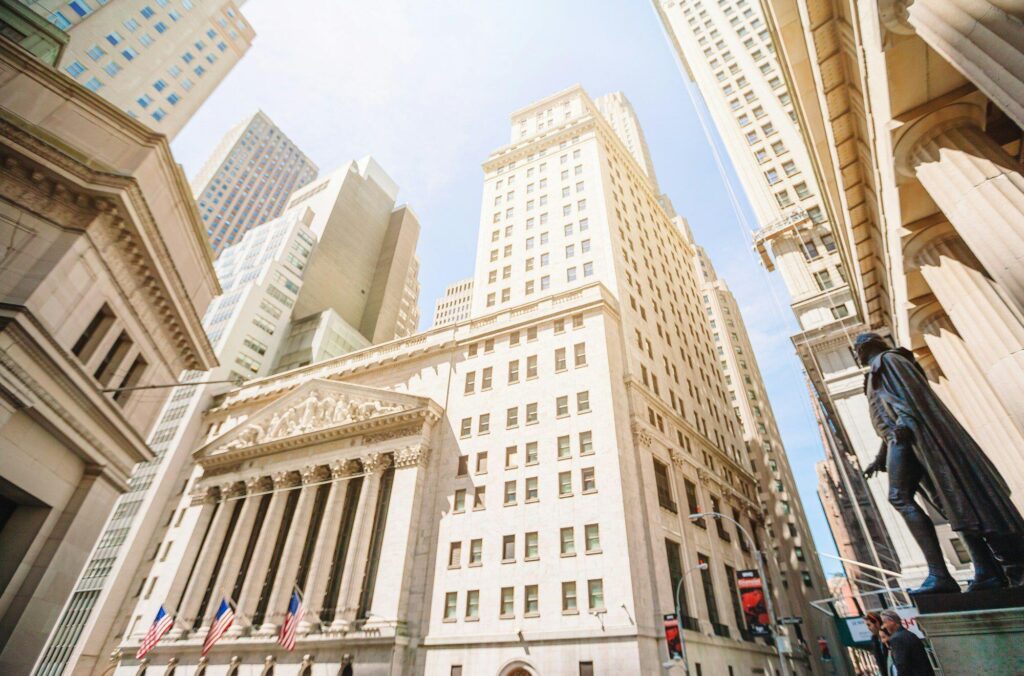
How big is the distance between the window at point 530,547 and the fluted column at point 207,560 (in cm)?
2861

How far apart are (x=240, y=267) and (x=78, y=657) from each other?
6126 cm

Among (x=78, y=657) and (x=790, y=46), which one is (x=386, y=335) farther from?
(x=790, y=46)

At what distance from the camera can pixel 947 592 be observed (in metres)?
6.16

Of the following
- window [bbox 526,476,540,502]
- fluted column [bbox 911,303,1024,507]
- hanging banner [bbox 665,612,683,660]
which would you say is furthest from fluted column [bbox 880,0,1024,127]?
window [bbox 526,476,540,502]

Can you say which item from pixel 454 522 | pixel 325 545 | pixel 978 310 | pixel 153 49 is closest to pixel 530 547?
pixel 454 522

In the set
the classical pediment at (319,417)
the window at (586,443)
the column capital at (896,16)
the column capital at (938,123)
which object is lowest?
the column capital at (938,123)

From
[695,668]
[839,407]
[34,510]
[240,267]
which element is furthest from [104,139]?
[240,267]

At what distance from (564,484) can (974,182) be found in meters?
26.1

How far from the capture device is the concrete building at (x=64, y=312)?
53.1 ft

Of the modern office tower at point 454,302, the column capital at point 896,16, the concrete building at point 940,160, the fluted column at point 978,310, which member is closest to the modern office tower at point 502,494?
the concrete building at point 940,160

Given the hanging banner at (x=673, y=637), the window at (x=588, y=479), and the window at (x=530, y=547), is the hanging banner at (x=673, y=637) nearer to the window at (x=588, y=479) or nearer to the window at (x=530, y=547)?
the window at (x=588, y=479)

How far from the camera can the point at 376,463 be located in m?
38.6

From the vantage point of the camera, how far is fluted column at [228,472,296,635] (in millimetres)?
37078

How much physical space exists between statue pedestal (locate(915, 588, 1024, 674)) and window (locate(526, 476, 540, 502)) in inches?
1072
